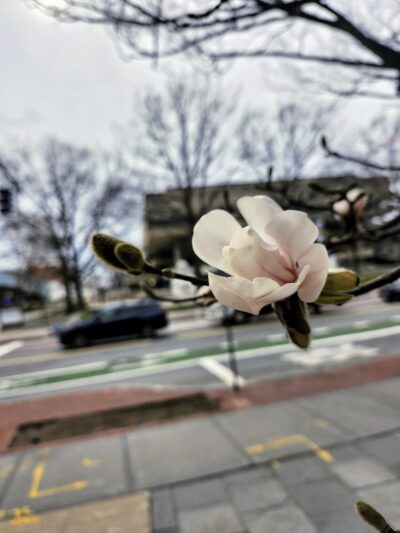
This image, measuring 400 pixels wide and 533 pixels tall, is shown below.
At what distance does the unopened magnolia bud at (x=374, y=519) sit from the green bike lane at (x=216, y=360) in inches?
315

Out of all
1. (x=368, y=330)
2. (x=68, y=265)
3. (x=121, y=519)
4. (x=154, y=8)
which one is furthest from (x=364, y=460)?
(x=68, y=265)

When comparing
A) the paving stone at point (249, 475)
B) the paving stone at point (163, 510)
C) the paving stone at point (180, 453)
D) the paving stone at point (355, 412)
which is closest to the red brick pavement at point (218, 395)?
the paving stone at point (355, 412)

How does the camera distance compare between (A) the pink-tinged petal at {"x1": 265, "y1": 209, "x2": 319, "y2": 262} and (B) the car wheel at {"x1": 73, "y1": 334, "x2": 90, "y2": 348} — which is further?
(B) the car wheel at {"x1": 73, "y1": 334, "x2": 90, "y2": 348}

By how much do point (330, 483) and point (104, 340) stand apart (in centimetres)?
Answer: 1302

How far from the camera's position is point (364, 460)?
14.6 ft

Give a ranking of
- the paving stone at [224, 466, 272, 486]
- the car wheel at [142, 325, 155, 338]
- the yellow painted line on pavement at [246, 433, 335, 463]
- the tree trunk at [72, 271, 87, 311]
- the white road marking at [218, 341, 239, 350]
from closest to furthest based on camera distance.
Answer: the paving stone at [224, 466, 272, 486] → the yellow painted line on pavement at [246, 433, 335, 463] → the white road marking at [218, 341, 239, 350] → the car wheel at [142, 325, 155, 338] → the tree trunk at [72, 271, 87, 311]

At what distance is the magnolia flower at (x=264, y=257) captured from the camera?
0.58 meters

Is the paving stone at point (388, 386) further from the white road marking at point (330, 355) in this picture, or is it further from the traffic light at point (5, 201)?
the traffic light at point (5, 201)

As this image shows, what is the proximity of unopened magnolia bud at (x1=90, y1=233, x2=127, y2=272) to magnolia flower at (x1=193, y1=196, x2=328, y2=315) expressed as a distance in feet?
0.58

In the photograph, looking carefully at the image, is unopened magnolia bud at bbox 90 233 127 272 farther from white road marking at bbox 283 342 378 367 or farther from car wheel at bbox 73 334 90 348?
car wheel at bbox 73 334 90 348

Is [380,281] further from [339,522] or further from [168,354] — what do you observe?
[168,354]

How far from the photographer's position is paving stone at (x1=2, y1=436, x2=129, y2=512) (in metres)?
4.23

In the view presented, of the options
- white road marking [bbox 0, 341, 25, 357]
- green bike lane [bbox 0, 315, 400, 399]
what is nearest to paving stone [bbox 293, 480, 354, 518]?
green bike lane [bbox 0, 315, 400, 399]

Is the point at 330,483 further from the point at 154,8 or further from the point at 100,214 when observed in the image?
the point at 100,214
